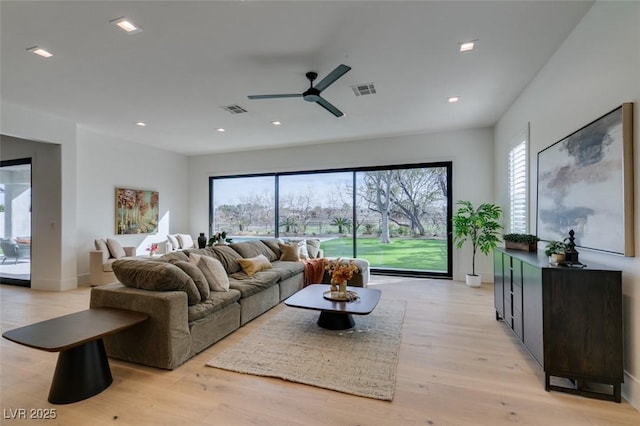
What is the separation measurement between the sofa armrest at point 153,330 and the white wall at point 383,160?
5019mm

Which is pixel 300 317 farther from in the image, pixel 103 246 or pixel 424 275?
pixel 103 246

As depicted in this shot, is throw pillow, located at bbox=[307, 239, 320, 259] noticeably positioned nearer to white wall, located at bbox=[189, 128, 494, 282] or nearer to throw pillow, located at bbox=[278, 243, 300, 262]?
throw pillow, located at bbox=[278, 243, 300, 262]

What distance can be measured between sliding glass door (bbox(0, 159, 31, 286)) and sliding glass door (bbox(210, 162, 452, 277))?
12.9ft

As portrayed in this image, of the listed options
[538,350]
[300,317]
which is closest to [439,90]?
[538,350]

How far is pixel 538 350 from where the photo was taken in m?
2.38

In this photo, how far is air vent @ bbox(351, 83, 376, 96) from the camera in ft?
12.9

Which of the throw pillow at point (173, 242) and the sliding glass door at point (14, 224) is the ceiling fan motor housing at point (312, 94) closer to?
the throw pillow at point (173, 242)

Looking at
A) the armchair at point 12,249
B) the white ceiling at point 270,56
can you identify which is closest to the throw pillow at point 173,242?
the armchair at point 12,249

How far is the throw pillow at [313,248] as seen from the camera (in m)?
6.21

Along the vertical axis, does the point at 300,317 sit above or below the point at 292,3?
below

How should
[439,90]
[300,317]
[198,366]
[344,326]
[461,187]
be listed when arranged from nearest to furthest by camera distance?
[198,366] → [344,326] → [300,317] → [439,90] → [461,187]

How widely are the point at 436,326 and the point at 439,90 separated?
124 inches

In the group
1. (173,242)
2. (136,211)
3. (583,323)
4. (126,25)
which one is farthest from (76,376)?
(136,211)

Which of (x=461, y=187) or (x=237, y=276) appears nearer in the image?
(x=237, y=276)
